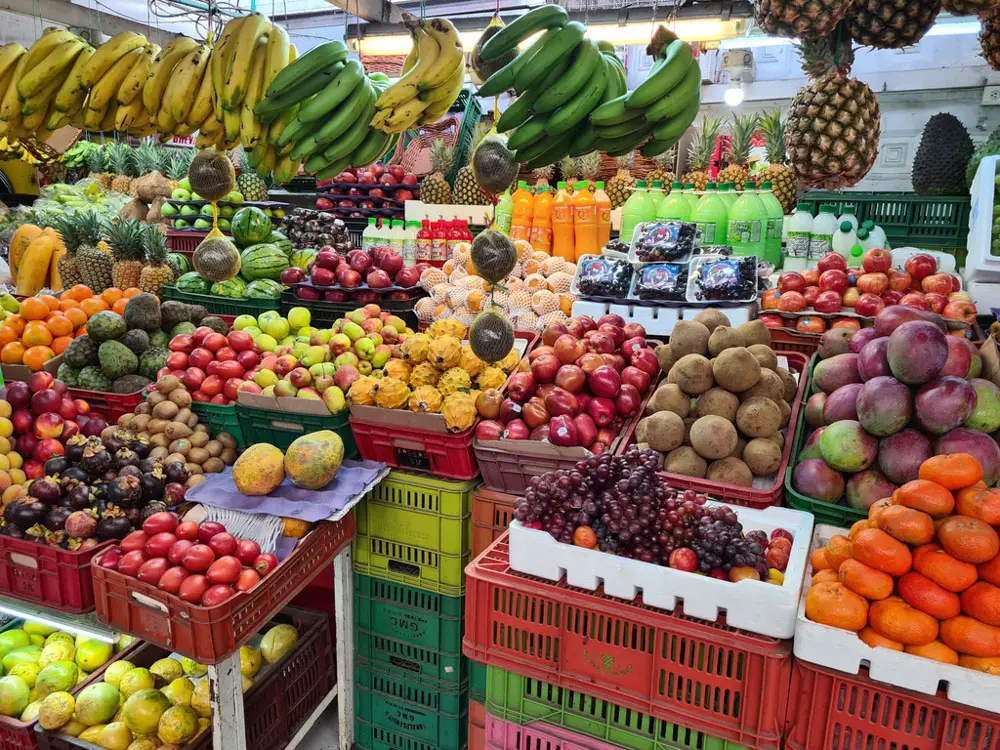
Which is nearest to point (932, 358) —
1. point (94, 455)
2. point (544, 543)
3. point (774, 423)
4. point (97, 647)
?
point (774, 423)

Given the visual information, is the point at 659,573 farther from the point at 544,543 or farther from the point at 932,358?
the point at 932,358

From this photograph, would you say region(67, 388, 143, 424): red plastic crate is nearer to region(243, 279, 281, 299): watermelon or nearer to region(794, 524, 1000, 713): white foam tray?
region(243, 279, 281, 299): watermelon

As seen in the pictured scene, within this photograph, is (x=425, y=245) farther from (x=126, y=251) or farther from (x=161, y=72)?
(x=161, y=72)

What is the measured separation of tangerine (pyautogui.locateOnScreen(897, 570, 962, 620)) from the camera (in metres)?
1.46

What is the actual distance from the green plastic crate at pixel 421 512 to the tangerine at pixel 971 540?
150cm

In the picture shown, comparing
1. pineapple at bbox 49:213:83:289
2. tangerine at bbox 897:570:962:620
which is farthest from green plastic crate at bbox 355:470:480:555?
pineapple at bbox 49:213:83:289

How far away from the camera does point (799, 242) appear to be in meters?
3.80

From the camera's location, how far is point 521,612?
1824mm

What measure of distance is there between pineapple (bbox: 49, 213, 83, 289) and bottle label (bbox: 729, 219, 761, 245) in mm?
4183

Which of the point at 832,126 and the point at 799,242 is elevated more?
the point at 832,126

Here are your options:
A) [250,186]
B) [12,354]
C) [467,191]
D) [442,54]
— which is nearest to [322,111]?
[442,54]

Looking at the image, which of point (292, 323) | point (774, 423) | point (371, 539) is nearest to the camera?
point (774, 423)

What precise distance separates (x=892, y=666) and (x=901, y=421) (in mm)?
821

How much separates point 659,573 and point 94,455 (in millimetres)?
2018
